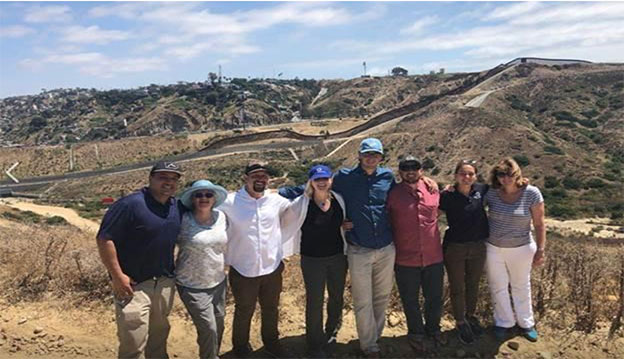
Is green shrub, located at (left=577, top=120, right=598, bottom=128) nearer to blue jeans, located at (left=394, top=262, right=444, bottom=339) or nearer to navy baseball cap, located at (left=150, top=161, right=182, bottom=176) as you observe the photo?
blue jeans, located at (left=394, top=262, right=444, bottom=339)

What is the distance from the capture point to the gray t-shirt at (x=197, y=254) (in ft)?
12.2

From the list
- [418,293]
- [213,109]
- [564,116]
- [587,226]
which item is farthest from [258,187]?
[213,109]

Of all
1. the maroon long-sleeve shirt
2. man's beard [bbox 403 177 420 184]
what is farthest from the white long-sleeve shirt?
man's beard [bbox 403 177 420 184]

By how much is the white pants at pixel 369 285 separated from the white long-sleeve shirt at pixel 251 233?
685mm

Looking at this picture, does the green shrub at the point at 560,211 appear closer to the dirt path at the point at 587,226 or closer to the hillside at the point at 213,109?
the dirt path at the point at 587,226

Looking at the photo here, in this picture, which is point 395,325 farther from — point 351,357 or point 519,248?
point 519,248

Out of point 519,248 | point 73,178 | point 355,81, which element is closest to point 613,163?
point 519,248

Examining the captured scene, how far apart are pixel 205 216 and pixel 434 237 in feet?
6.13

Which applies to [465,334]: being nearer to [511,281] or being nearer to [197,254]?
[511,281]

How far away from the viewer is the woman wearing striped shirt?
4.27m

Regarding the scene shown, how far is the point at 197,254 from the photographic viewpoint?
3740 mm

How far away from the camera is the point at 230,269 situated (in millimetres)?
4062

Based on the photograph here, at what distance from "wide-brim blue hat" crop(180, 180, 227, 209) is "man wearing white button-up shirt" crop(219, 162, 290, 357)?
3.6 inches

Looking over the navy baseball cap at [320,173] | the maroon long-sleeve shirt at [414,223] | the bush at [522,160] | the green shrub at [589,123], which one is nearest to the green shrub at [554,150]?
the bush at [522,160]
